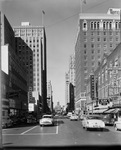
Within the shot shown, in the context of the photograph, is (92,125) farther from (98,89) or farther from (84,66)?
(84,66)

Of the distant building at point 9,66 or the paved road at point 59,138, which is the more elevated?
the distant building at point 9,66

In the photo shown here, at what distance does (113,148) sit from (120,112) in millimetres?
33476

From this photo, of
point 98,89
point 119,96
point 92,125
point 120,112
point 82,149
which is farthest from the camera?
point 98,89

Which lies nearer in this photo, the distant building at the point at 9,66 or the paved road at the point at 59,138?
the distant building at the point at 9,66

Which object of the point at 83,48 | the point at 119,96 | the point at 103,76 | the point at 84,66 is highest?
the point at 83,48

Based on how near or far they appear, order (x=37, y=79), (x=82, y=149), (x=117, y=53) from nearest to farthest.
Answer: (x=82, y=149), (x=117, y=53), (x=37, y=79)

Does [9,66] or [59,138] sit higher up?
[9,66]

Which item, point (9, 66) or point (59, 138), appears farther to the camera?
point (9, 66)

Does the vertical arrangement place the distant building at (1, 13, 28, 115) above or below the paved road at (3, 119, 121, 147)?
above

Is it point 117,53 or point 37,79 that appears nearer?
point 117,53

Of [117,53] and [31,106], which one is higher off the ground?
[117,53]

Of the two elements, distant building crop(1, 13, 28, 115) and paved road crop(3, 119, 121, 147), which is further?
paved road crop(3, 119, 121, 147)
